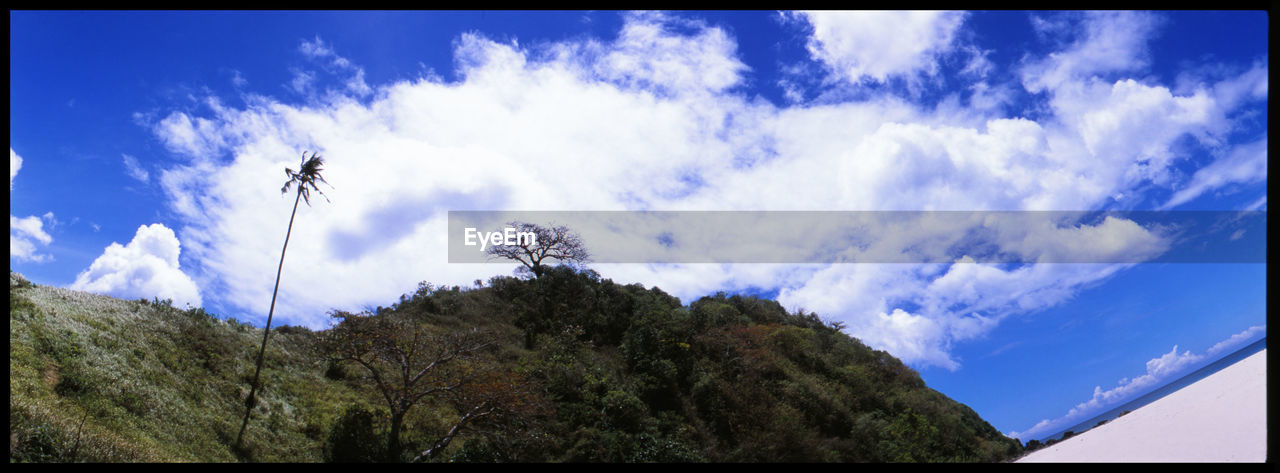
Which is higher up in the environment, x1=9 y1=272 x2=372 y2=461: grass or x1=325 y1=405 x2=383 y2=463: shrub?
x1=9 y1=272 x2=372 y2=461: grass

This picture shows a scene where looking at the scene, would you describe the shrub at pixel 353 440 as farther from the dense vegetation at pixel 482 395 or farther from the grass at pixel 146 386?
the grass at pixel 146 386

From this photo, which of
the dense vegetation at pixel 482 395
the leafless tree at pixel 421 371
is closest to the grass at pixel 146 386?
the dense vegetation at pixel 482 395

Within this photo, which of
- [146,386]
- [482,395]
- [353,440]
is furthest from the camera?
[482,395]

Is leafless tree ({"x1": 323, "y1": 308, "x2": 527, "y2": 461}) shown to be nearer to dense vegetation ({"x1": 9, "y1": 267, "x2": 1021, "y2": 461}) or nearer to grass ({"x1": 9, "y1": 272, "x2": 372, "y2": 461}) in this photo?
dense vegetation ({"x1": 9, "y1": 267, "x2": 1021, "y2": 461})

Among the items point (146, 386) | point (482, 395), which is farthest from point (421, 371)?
point (146, 386)

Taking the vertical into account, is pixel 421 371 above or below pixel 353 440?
above

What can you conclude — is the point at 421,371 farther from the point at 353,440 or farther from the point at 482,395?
the point at 353,440

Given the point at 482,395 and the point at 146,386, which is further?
the point at 482,395

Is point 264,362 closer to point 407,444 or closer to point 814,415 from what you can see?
point 407,444

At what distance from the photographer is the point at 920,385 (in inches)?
832

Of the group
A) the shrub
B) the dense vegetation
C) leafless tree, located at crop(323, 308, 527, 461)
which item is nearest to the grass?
the dense vegetation

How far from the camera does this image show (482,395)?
12328 mm

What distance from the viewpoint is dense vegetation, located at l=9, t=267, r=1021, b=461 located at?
9672 mm

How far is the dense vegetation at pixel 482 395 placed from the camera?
9672 mm
